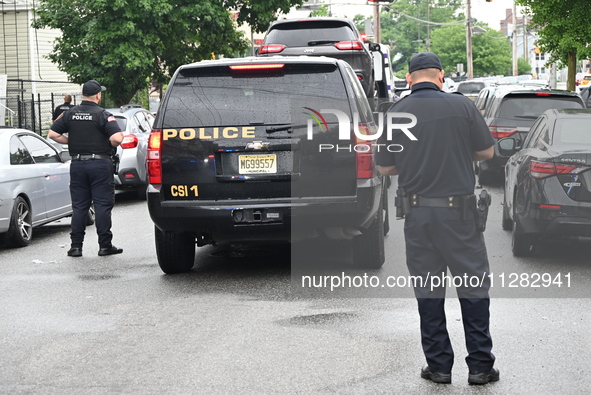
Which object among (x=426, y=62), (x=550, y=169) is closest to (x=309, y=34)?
(x=550, y=169)

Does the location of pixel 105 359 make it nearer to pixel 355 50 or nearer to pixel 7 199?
pixel 7 199

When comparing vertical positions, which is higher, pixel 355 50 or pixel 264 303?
pixel 355 50

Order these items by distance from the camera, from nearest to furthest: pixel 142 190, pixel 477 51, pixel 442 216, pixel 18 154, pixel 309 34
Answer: pixel 442 216 → pixel 18 154 → pixel 142 190 → pixel 309 34 → pixel 477 51

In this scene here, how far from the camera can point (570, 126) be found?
10070 mm

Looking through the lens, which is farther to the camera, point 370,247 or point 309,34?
point 309,34

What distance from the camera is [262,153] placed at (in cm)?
845

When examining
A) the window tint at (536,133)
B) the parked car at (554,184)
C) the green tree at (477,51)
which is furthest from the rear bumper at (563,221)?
the green tree at (477,51)

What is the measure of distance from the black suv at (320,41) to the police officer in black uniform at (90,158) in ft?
21.8

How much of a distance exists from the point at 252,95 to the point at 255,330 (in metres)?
2.40

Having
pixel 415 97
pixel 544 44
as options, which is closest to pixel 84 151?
pixel 415 97

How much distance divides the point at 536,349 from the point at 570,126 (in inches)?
169

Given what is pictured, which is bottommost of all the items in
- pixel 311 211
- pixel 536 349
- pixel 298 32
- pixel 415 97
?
pixel 536 349

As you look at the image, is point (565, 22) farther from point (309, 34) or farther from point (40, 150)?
point (40, 150)

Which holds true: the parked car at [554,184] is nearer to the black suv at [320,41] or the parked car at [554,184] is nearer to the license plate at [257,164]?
the license plate at [257,164]
